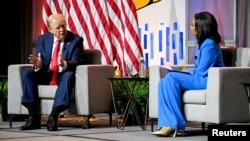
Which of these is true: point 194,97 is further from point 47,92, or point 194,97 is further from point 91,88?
point 47,92

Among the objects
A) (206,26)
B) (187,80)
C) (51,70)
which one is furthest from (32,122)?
(206,26)

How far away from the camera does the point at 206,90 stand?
525 centimetres

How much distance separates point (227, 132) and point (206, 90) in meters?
1.90

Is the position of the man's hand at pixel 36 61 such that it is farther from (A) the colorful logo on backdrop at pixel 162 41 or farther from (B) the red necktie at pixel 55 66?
(A) the colorful logo on backdrop at pixel 162 41

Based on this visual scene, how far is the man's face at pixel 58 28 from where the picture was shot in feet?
21.0

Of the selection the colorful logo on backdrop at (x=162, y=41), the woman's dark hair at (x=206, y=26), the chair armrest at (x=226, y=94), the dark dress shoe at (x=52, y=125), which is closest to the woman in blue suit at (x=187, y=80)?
the woman's dark hair at (x=206, y=26)

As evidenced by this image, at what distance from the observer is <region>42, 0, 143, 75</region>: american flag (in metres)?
8.23

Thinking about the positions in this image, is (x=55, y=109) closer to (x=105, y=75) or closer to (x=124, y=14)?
(x=105, y=75)

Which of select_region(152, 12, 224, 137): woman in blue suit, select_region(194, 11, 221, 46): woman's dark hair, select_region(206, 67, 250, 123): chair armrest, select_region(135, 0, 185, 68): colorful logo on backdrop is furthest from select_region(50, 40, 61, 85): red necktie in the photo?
select_region(135, 0, 185, 68): colorful logo on backdrop

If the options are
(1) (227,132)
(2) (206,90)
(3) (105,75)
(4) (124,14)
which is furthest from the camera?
(4) (124,14)

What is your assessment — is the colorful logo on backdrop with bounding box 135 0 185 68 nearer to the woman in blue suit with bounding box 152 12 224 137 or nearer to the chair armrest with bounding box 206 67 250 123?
the woman in blue suit with bounding box 152 12 224 137

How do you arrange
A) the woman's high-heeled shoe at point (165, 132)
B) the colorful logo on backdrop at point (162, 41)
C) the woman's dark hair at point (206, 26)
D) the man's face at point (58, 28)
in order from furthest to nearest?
the colorful logo on backdrop at point (162, 41)
the man's face at point (58, 28)
the woman's dark hair at point (206, 26)
the woman's high-heeled shoe at point (165, 132)

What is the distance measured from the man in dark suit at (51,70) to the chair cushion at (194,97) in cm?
126

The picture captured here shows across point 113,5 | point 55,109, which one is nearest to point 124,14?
point 113,5
